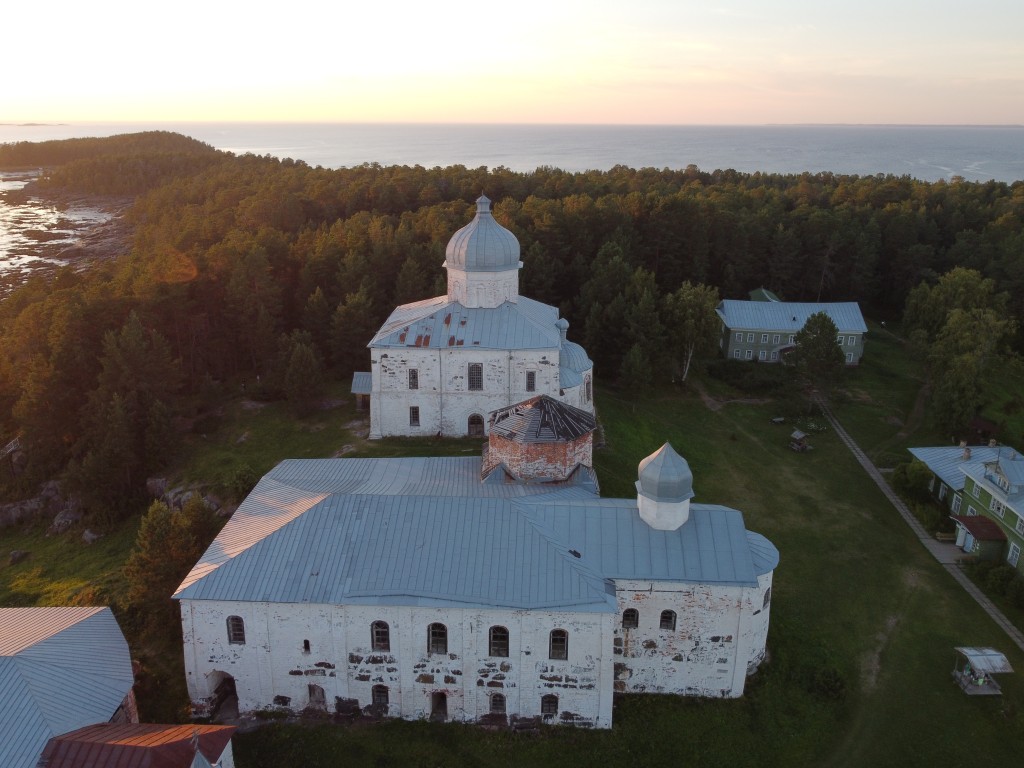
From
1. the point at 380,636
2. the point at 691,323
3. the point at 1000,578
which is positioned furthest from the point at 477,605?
the point at 691,323

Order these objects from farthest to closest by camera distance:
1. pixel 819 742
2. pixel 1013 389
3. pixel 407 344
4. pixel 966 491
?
pixel 1013 389
pixel 407 344
pixel 966 491
pixel 819 742

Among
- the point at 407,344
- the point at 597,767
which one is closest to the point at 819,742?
the point at 597,767

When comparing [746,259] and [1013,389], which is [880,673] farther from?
[746,259]

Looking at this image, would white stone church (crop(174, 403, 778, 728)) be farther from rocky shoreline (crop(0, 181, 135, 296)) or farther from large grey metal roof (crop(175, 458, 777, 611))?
rocky shoreline (crop(0, 181, 135, 296))

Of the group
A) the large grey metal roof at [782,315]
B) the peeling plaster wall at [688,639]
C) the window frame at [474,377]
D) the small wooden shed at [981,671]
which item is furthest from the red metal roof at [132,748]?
the large grey metal roof at [782,315]

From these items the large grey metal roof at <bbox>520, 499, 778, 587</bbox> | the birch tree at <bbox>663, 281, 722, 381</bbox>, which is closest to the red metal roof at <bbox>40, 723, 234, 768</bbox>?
the large grey metal roof at <bbox>520, 499, 778, 587</bbox>

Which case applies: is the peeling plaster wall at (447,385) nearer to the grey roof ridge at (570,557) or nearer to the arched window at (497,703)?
the grey roof ridge at (570,557)
